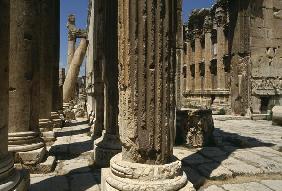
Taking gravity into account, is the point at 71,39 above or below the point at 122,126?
above

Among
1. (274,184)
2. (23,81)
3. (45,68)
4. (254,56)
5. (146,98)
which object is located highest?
(254,56)

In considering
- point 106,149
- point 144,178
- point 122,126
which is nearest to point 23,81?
point 106,149

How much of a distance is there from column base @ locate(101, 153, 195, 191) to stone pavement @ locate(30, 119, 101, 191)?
2.32 feet

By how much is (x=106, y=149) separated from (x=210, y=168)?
161 centimetres

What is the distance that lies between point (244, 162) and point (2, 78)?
3.87m

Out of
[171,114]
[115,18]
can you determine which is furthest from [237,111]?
[171,114]

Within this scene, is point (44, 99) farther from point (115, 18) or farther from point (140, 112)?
point (140, 112)

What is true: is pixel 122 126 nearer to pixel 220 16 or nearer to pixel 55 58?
pixel 55 58

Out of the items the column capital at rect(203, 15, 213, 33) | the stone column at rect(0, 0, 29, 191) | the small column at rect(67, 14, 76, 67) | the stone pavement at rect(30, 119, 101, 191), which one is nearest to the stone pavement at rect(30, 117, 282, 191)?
the stone pavement at rect(30, 119, 101, 191)

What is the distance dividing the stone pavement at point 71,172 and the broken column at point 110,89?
0.30 m

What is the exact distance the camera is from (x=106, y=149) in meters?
4.69

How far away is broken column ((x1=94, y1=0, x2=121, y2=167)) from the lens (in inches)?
185

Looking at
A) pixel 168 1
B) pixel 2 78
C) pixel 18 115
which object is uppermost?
pixel 168 1

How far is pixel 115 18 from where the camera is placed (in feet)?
15.7
